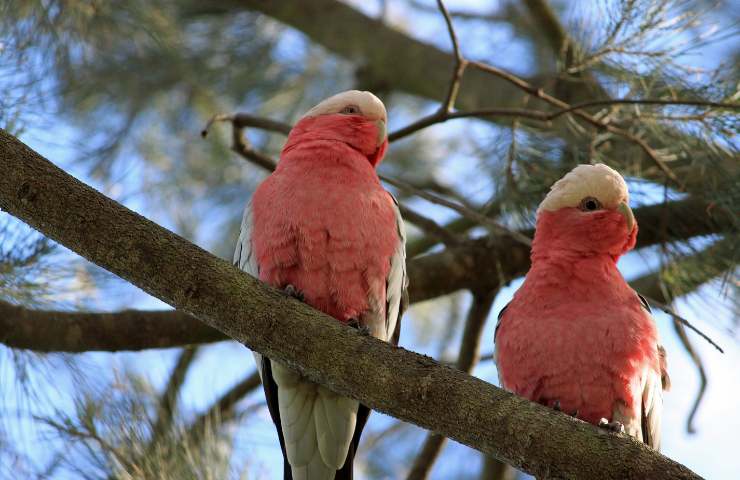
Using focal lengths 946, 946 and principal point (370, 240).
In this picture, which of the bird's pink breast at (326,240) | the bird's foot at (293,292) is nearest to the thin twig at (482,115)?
the bird's pink breast at (326,240)

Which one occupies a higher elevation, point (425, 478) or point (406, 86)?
point (406, 86)

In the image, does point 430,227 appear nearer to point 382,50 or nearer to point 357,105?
point 357,105

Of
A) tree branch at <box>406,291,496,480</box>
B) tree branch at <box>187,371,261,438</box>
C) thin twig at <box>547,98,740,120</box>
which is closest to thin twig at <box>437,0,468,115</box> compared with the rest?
thin twig at <box>547,98,740,120</box>

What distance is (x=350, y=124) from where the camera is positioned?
12.2ft

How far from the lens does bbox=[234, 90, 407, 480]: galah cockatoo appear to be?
3209 mm

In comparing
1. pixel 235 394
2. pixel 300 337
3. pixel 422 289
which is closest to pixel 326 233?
pixel 300 337

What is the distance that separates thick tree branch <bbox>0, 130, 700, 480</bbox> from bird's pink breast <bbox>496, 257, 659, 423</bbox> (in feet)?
2.00

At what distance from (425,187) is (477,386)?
8.53ft

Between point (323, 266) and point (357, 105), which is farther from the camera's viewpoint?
point (357, 105)

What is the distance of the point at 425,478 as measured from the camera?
4.06 m

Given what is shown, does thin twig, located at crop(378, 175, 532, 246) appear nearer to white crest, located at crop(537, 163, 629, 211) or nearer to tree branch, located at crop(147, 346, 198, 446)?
white crest, located at crop(537, 163, 629, 211)

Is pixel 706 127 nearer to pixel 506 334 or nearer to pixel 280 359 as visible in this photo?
pixel 506 334

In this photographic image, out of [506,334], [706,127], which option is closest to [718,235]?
[706,127]

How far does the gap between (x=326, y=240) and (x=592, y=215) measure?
3.06 ft
